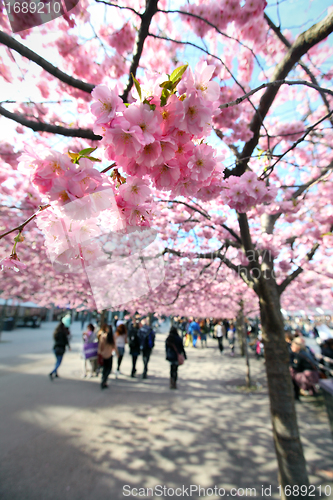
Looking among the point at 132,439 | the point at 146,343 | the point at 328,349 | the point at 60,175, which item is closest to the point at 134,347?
the point at 146,343

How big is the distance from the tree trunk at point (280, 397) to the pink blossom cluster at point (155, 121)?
287cm

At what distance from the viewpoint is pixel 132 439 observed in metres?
3.76

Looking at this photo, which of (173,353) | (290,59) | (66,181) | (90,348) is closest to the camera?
(66,181)

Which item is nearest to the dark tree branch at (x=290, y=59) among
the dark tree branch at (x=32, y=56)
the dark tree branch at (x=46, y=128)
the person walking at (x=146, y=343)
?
the dark tree branch at (x=46, y=128)

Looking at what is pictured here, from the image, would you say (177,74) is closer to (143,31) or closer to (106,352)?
(143,31)

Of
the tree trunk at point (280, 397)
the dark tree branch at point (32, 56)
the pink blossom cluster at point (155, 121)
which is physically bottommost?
the tree trunk at point (280, 397)

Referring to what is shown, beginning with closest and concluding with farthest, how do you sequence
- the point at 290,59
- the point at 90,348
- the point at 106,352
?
the point at 290,59
the point at 106,352
the point at 90,348

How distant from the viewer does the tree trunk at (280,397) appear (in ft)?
8.74

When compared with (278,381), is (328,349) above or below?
above

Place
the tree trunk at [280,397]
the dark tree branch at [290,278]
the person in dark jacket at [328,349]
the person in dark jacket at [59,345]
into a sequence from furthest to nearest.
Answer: the person in dark jacket at [328,349] → the person in dark jacket at [59,345] → the dark tree branch at [290,278] → the tree trunk at [280,397]

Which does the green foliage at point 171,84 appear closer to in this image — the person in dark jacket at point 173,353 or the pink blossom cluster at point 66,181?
the pink blossom cluster at point 66,181

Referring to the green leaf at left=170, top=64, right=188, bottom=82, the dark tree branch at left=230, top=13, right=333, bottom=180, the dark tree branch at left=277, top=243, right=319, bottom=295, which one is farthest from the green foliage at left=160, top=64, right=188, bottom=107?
the dark tree branch at left=277, top=243, right=319, bottom=295

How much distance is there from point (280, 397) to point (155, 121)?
339cm

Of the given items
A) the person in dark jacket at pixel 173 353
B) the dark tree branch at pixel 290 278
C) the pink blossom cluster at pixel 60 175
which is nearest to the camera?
the pink blossom cluster at pixel 60 175
